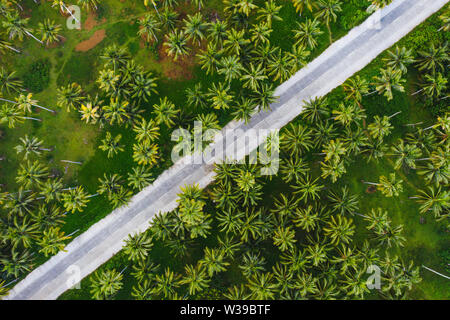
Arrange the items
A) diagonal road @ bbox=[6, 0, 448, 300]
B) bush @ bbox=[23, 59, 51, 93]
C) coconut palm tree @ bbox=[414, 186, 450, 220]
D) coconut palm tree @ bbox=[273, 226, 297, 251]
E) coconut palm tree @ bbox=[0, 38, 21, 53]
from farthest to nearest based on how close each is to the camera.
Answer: bush @ bbox=[23, 59, 51, 93], diagonal road @ bbox=[6, 0, 448, 300], coconut palm tree @ bbox=[0, 38, 21, 53], coconut palm tree @ bbox=[414, 186, 450, 220], coconut palm tree @ bbox=[273, 226, 297, 251]

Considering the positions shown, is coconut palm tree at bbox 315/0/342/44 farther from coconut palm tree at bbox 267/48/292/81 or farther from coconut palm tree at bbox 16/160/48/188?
coconut palm tree at bbox 16/160/48/188

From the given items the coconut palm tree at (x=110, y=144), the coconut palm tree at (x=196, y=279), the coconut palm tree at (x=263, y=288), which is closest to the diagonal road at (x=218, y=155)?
the coconut palm tree at (x=110, y=144)

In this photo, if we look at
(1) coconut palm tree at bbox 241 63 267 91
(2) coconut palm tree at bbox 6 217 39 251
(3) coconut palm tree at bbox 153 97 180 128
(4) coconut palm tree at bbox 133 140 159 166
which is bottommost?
(2) coconut palm tree at bbox 6 217 39 251

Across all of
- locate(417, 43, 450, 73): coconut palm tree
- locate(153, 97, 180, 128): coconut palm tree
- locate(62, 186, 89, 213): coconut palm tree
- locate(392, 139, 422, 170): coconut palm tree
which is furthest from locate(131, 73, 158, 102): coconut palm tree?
locate(417, 43, 450, 73): coconut palm tree
